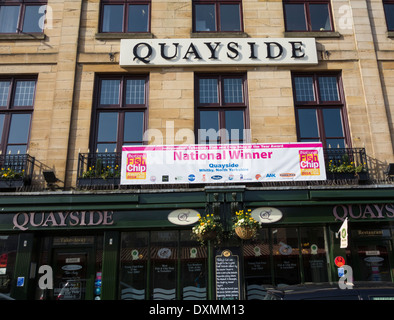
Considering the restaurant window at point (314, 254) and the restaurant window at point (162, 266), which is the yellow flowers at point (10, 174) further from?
the restaurant window at point (314, 254)

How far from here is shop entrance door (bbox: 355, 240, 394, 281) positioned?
1012cm

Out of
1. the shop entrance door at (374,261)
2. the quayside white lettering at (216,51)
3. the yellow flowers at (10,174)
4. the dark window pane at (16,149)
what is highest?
the quayside white lettering at (216,51)

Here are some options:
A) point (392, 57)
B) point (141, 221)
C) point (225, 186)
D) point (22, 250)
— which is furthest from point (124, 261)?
point (392, 57)

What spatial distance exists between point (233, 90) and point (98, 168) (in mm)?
5150

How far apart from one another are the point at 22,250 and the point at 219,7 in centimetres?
1043

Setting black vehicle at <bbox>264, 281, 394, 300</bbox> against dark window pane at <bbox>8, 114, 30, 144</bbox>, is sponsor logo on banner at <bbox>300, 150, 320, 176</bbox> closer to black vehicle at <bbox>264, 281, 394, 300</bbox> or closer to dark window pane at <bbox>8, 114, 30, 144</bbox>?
black vehicle at <bbox>264, 281, 394, 300</bbox>

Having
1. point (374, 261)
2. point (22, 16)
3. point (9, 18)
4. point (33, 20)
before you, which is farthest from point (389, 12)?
point (9, 18)

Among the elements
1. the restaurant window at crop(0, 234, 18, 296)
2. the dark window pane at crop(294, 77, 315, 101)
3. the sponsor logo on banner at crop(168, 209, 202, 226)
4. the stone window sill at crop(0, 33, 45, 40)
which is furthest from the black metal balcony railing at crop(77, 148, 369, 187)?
the stone window sill at crop(0, 33, 45, 40)

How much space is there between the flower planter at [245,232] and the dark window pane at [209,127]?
10.4ft

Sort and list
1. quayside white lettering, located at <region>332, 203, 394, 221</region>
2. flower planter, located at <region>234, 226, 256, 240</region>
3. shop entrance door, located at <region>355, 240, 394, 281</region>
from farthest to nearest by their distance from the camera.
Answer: quayside white lettering, located at <region>332, 203, 394, 221</region>, shop entrance door, located at <region>355, 240, 394, 281</region>, flower planter, located at <region>234, 226, 256, 240</region>

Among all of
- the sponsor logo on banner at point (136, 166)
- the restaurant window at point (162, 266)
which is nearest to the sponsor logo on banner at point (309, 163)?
the restaurant window at point (162, 266)

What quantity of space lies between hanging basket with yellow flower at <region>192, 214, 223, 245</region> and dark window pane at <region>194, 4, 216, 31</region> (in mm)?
6926

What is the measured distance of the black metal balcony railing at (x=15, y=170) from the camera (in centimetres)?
1046

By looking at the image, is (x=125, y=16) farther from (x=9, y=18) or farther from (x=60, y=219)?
(x=60, y=219)
